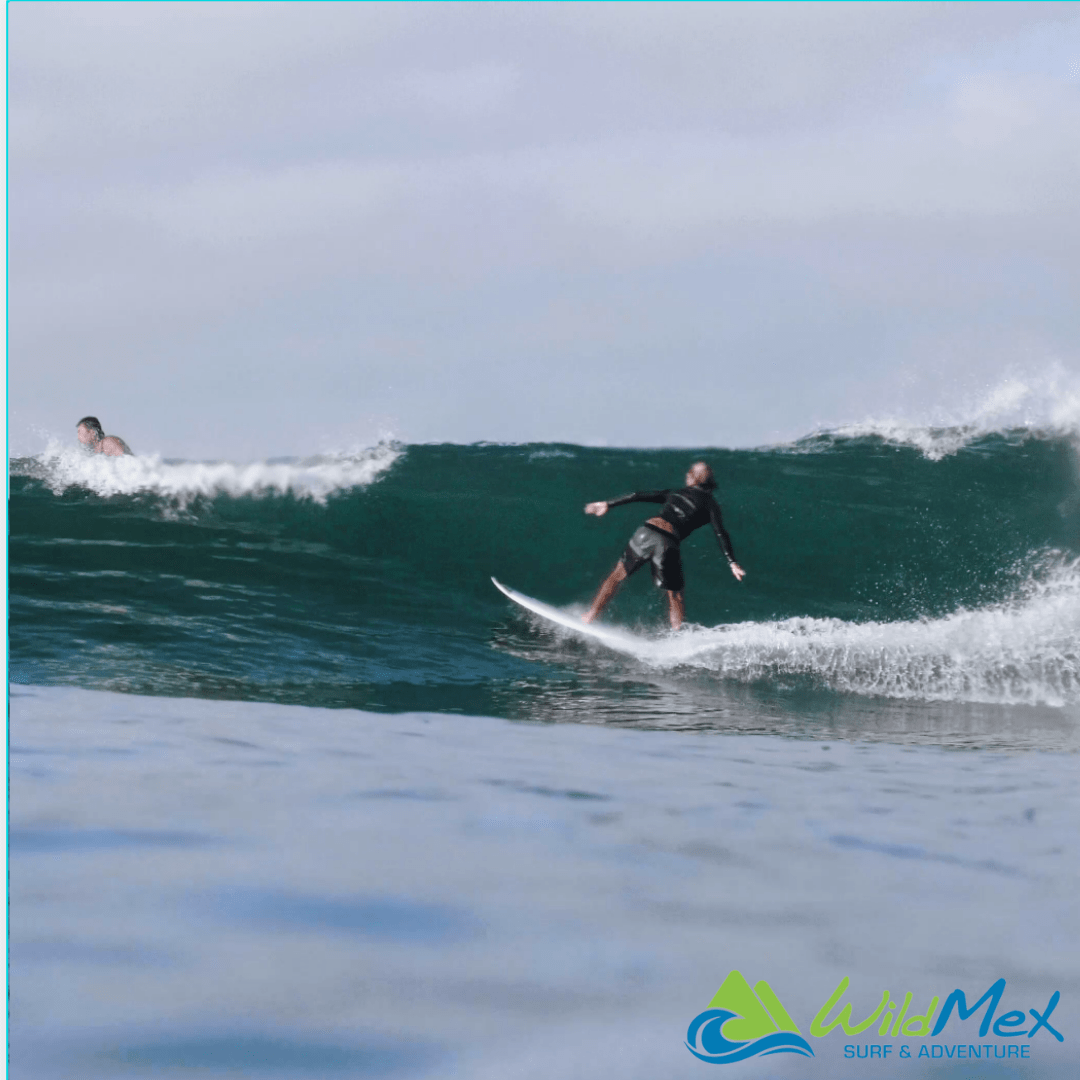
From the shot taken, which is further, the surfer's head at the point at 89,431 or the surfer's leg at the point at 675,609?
the surfer's leg at the point at 675,609

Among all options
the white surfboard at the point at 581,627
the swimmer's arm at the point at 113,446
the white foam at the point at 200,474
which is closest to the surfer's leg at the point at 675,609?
the white surfboard at the point at 581,627

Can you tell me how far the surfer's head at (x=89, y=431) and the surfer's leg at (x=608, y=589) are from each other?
217cm

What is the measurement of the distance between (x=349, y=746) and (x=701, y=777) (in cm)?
90

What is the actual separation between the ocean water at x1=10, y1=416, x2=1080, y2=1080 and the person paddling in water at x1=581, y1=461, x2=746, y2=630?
0.34 ft

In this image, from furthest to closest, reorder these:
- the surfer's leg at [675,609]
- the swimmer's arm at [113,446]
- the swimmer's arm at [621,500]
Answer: the surfer's leg at [675,609] → the swimmer's arm at [621,500] → the swimmer's arm at [113,446]

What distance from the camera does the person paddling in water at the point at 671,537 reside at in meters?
4.10

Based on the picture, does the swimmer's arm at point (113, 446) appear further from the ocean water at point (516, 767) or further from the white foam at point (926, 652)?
the white foam at point (926, 652)

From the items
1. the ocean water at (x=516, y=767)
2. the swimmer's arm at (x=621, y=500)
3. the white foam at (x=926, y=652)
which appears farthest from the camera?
the white foam at (x=926, y=652)

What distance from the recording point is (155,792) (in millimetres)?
2090

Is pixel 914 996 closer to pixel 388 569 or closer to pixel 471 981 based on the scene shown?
pixel 471 981

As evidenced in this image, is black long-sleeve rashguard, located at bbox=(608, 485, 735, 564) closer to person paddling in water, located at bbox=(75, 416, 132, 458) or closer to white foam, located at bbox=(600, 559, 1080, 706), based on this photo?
white foam, located at bbox=(600, 559, 1080, 706)

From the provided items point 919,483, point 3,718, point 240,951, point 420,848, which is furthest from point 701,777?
point 919,483

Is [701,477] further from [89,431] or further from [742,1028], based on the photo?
[742,1028]

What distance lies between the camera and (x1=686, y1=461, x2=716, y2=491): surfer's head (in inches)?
159
